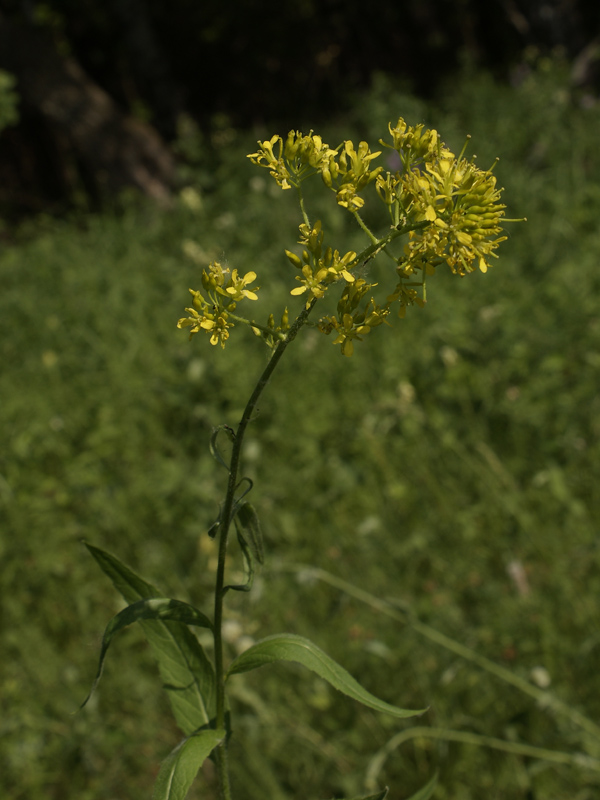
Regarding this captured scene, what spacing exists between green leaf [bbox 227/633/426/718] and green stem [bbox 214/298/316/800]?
0.06m

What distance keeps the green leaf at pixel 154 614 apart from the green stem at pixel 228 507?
57 mm

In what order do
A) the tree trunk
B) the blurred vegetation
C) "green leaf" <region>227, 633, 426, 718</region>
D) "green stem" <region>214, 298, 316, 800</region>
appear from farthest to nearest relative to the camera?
the tree trunk → the blurred vegetation → "green leaf" <region>227, 633, 426, 718</region> → "green stem" <region>214, 298, 316, 800</region>

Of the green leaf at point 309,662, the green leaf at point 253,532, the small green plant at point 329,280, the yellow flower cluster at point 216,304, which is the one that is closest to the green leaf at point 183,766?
the small green plant at point 329,280

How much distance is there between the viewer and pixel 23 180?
11000mm

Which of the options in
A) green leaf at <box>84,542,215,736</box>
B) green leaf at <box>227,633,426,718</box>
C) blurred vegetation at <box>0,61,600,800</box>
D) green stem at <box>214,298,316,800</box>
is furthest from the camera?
blurred vegetation at <box>0,61,600,800</box>

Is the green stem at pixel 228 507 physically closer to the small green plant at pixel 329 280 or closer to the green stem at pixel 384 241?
the small green plant at pixel 329 280

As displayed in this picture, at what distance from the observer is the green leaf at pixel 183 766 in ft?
3.48

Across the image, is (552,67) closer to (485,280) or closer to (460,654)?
(485,280)

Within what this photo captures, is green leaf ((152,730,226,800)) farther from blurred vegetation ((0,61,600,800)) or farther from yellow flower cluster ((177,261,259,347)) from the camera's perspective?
yellow flower cluster ((177,261,259,347))

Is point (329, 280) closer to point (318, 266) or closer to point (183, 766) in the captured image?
point (318, 266)

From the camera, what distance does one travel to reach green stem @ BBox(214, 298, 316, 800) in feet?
3.36

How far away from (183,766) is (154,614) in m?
0.24

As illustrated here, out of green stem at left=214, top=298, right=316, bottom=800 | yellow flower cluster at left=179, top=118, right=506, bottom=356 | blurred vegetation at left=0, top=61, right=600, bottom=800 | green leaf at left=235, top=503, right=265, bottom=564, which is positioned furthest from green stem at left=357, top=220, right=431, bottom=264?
blurred vegetation at left=0, top=61, right=600, bottom=800

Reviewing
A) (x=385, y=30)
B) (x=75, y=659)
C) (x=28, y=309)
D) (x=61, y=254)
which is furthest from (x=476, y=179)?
(x=385, y=30)
